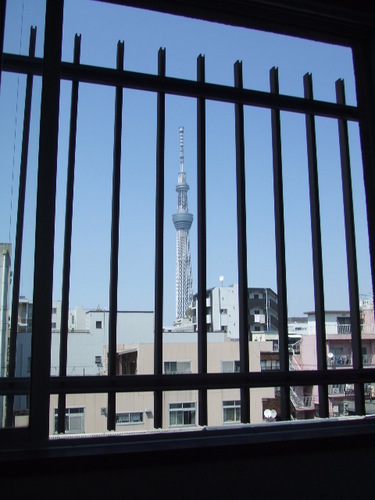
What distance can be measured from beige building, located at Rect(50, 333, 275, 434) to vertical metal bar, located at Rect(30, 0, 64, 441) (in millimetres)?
3140

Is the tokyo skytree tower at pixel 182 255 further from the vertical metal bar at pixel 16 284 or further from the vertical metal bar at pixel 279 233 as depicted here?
the vertical metal bar at pixel 16 284

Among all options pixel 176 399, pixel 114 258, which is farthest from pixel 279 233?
pixel 176 399

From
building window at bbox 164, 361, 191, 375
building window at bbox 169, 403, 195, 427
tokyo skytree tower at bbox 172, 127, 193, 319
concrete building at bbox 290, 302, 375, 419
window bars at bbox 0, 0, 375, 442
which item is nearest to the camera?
window bars at bbox 0, 0, 375, 442

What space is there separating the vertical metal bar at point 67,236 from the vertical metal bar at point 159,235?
445 mm

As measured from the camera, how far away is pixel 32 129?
1.32 m

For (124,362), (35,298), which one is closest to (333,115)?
(35,298)

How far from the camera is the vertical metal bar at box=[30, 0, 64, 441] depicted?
1.13 m

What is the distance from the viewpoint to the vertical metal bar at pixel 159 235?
235 cm

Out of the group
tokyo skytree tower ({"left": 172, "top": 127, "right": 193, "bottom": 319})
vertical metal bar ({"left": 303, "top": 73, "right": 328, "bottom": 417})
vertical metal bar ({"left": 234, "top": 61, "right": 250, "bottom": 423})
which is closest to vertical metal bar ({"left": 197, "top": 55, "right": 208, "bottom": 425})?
vertical metal bar ({"left": 234, "top": 61, "right": 250, "bottom": 423})

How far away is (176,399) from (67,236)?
3.60 metres

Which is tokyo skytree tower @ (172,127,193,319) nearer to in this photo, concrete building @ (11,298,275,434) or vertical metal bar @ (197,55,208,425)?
concrete building @ (11,298,275,434)

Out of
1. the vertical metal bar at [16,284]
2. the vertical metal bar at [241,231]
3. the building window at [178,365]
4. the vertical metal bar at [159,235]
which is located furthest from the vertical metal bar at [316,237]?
the building window at [178,365]

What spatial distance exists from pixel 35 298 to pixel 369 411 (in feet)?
7.25

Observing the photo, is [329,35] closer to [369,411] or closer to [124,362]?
[369,411]
